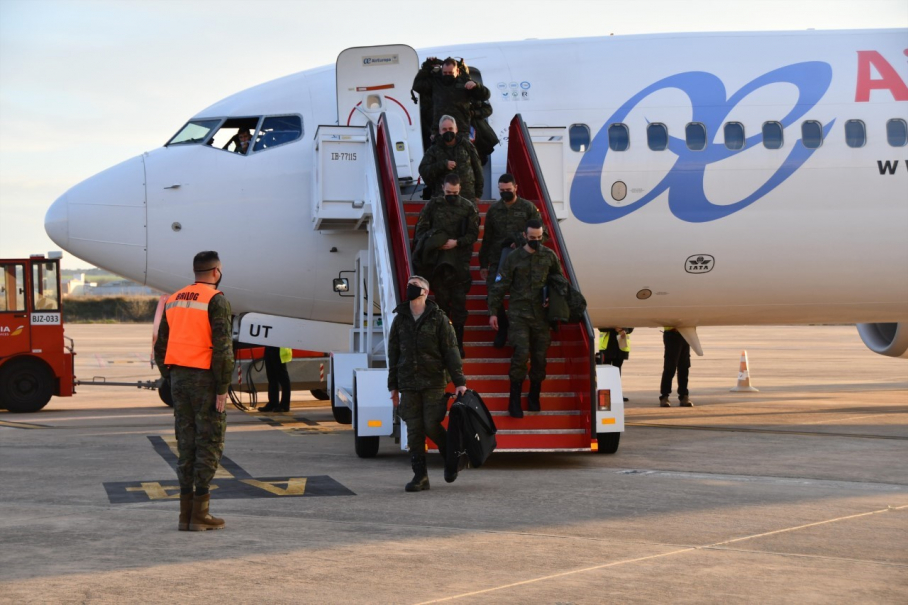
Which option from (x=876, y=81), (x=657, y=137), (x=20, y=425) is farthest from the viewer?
(x=20, y=425)

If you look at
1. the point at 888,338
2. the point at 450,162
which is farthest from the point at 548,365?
the point at 888,338

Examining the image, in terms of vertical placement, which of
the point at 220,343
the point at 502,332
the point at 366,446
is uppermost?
the point at 220,343

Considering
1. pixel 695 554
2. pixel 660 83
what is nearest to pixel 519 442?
pixel 695 554

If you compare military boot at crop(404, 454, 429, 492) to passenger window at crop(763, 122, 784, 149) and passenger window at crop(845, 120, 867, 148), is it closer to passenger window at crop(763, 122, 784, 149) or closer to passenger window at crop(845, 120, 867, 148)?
passenger window at crop(763, 122, 784, 149)

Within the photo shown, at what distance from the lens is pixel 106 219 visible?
1415 centimetres

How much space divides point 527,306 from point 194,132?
19.9 feet

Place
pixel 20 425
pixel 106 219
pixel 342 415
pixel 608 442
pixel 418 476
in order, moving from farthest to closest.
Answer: pixel 342 415 < pixel 20 425 < pixel 106 219 < pixel 608 442 < pixel 418 476

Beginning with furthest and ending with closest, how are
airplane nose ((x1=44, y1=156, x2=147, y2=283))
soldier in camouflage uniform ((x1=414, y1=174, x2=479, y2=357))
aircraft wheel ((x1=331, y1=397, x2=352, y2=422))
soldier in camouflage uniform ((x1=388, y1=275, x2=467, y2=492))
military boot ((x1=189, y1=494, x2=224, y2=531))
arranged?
aircraft wheel ((x1=331, y1=397, x2=352, y2=422))
airplane nose ((x1=44, y1=156, x2=147, y2=283))
soldier in camouflage uniform ((x1=414, y1=174, x2=479, y2=357))
soldier in camouflage uniform ((x1=388, y1=275, x2=467, y2=492))
military boot ((x1=189, y1=494, x2=224, y2=531))

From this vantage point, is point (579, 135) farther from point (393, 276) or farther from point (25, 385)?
point (25, 385)

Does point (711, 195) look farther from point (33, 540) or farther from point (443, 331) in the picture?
point (33, 540)

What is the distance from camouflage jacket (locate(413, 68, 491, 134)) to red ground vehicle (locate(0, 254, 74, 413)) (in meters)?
8.63

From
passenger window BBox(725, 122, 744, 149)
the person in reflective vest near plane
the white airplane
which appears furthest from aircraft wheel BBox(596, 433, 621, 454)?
the person in reflective vest near plane

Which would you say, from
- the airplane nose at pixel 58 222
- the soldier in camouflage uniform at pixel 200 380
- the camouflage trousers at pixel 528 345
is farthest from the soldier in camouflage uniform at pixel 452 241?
the airplane nose at pixel 58 222

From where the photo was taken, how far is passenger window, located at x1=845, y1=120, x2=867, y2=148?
14852mm
